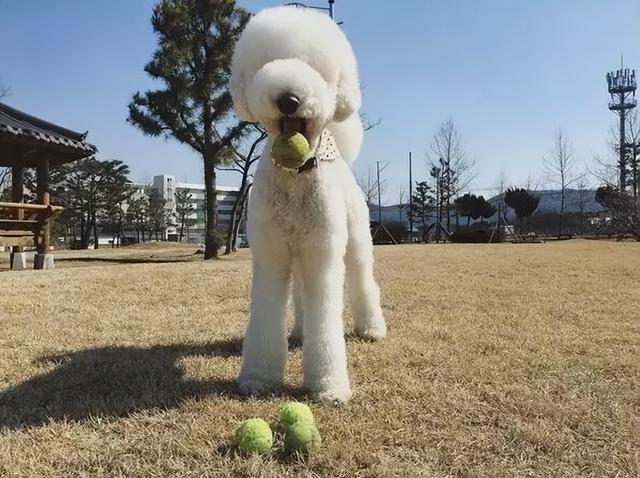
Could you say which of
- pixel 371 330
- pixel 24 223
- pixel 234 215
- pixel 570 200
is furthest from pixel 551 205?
pixel 371 330

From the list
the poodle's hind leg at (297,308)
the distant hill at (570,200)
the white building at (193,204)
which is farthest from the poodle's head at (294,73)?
the white building at (193,204)

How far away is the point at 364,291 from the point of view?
3723 millimetres

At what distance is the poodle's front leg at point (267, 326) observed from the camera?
260 cm

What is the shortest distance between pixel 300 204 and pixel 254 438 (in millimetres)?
1037

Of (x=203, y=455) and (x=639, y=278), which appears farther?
(x=639, y=278)

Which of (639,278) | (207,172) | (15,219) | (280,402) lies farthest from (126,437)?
(207,172)

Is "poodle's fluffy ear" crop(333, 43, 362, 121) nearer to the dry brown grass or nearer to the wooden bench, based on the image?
the dry brown grass

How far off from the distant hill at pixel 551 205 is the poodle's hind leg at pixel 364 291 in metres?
26.0

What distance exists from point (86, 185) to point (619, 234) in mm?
30888

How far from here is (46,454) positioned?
195 cm

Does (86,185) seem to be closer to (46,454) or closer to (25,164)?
(25,164)

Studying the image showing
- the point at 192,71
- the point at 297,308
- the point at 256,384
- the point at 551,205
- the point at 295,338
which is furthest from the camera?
the point at 551,205

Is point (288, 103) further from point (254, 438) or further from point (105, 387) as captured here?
point (105, 387)

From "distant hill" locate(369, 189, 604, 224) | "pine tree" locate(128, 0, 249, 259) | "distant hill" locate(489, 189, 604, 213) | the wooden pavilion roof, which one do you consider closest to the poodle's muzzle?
the wooden pavilion roof
